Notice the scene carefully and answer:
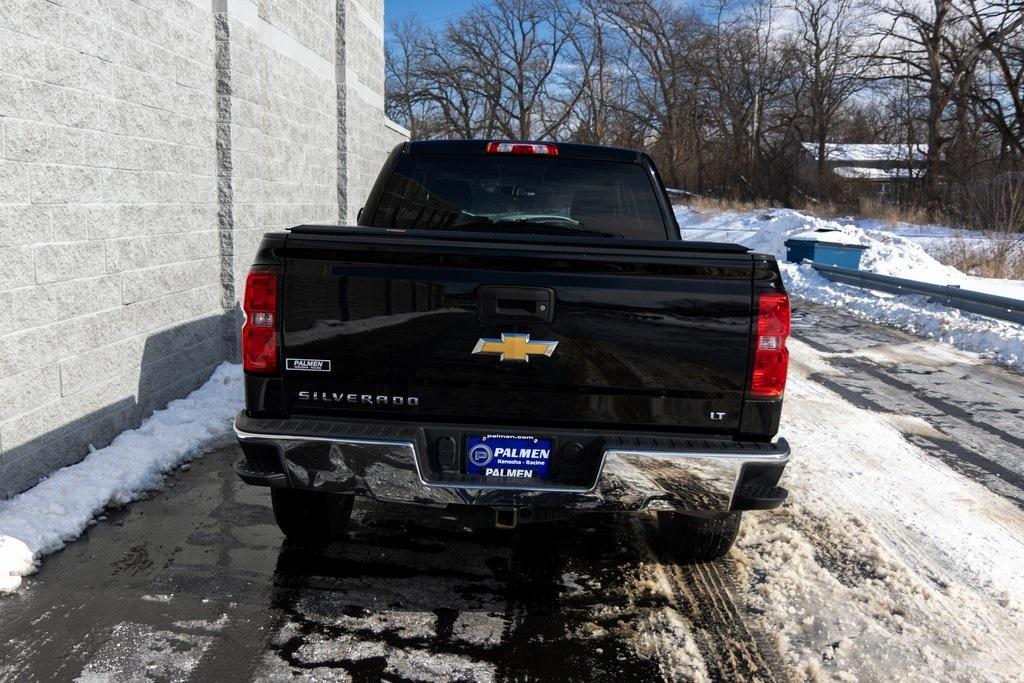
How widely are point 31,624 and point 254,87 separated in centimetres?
584

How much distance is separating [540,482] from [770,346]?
1.04 meters

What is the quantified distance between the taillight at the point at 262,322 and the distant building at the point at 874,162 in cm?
3872

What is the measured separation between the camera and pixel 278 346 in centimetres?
328

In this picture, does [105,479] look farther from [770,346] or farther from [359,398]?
[770,346]

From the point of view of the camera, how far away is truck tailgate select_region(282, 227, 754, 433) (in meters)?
3.23

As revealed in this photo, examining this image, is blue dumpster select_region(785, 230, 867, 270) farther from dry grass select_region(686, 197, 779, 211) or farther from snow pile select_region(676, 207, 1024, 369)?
dry grass select_region(686, 197, 779, 211)

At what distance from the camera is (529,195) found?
15.5 ft

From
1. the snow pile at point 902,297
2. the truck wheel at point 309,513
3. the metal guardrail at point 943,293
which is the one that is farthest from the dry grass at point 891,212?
the truck wheel at point 309,513

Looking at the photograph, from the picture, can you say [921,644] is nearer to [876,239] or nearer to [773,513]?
[773,513]

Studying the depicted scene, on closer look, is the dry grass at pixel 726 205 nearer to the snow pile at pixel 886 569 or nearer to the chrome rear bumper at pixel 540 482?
the snow pile at pixel 886 569

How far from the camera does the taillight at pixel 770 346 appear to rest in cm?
323

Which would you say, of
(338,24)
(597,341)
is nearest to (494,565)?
(597,341)

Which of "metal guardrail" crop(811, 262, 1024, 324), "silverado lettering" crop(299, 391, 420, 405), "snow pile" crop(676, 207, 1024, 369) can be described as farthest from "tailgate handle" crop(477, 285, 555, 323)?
"metal guardrail" crop(811, 262, 1024, 324)

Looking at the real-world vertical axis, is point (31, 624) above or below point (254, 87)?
below
